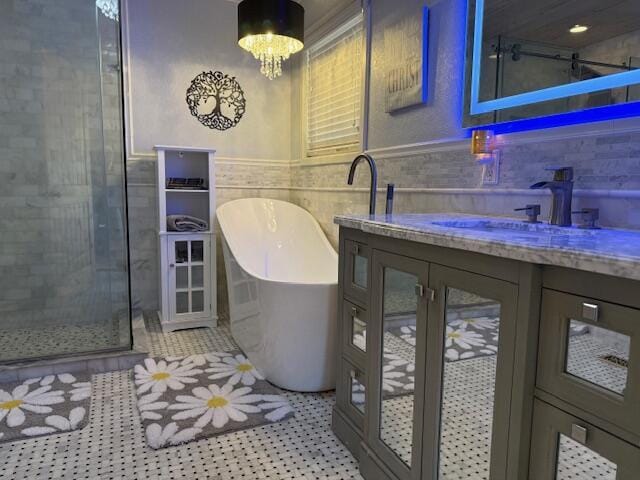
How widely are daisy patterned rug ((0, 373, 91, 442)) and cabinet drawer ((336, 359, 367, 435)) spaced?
3.52 ft

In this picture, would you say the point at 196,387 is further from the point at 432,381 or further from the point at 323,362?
the point at 432,381

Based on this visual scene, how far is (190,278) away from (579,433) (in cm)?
264

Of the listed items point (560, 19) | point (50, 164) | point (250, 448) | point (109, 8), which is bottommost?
point (250, 448)

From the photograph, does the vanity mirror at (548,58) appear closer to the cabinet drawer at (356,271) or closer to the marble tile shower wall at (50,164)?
the cabinet drawer at (356,271)

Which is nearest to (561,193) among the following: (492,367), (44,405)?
(492,367)

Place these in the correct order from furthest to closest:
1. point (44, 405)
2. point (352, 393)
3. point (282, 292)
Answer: point (282, 292) → point (44, 405) → point (352, 393)

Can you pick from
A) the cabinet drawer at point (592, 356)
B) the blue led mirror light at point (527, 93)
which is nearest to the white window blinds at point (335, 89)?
the blue led mirror light at point (527, 93)

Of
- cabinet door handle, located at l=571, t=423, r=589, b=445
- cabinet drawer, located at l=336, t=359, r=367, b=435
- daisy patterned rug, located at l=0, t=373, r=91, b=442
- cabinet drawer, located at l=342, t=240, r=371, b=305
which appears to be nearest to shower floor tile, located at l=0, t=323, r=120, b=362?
daisy patterned rug, located at l=0, t=373, r=91, b=442

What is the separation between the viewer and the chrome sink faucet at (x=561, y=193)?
1299 mm

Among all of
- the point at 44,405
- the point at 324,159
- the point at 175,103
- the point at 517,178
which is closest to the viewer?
the point at 517,178

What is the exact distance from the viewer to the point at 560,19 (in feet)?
4.74

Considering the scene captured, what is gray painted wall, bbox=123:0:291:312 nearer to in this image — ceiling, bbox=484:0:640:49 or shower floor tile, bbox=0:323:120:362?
shower floor tile, bbox=0:323:120:362

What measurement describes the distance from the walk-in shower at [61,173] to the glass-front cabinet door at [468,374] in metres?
2.07

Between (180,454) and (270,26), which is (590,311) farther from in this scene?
(270,26)
